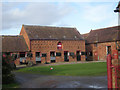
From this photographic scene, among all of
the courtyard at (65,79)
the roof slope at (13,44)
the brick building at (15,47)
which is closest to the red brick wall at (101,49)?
the brick building at (15,47)

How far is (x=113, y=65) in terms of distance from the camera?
645cm

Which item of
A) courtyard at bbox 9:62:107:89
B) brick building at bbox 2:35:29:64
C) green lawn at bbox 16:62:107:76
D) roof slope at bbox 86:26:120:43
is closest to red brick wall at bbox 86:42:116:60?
roof slope at bbox 86:26:120:43

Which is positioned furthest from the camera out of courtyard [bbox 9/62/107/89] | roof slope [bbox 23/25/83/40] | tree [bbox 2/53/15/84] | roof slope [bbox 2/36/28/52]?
roof slope [bbox 23/25/83/40]

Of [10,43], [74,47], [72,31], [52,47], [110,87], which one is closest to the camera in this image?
[110,87]

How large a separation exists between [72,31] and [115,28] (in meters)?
11.2

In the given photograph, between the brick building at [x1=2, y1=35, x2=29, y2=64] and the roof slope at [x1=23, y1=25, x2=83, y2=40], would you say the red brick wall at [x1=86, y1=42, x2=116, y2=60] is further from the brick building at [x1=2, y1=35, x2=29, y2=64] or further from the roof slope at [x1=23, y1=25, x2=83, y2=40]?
the brick building at [x1=2, y1=35, x2=29, y2=64]

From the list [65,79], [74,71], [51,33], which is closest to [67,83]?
[65,79]

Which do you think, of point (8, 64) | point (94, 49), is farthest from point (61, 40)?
point (8, 64)

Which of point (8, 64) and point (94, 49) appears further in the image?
point (94, 49)

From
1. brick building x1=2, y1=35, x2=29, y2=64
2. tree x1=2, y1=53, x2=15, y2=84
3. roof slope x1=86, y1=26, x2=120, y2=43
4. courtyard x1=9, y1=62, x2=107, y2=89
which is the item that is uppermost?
roof slope x1=86, y1=26, x2=120, y2=43

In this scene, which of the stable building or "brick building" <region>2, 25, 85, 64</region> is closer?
"brick building" <region>2, 25, 85, 64</region>

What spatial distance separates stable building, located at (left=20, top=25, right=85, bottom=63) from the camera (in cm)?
3553

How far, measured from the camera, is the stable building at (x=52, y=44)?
35.5 meters

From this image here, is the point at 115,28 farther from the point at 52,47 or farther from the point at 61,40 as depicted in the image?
the point at 52,47
